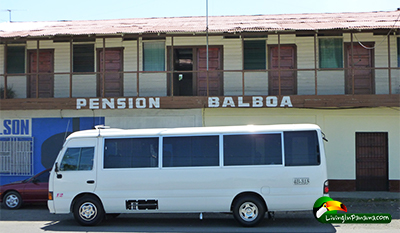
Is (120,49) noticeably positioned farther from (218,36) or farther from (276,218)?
(276,218)

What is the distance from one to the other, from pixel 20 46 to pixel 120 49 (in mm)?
4264

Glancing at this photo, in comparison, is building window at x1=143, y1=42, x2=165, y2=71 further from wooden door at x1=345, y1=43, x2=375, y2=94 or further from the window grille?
wooden door at x1=345, y1=43, x2=375, y2=94

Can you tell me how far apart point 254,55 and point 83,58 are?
6937mm

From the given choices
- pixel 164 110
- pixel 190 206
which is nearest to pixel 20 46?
pixel 164 110

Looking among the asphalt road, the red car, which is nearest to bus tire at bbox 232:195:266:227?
the asphalt road

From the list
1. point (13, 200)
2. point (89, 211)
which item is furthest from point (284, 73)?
point (13, 200)

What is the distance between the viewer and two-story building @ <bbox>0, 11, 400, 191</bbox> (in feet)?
47.1

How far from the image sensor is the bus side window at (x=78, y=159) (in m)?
9.70

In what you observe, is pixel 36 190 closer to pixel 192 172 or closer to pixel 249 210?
pixel 192 172

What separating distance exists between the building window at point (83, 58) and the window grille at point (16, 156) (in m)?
3.41

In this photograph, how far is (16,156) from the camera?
15812 mm

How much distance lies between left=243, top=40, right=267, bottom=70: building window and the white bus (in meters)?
6.85
